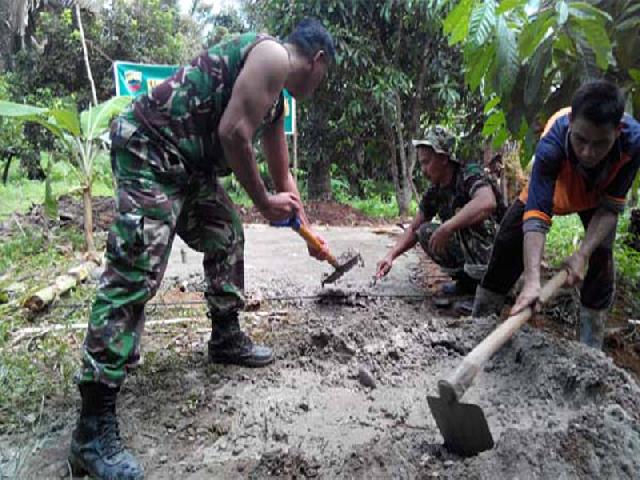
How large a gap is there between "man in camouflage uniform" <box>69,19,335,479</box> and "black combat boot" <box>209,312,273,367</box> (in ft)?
1.92

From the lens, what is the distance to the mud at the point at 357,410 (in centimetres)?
A: 173

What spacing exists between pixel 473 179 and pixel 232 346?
197cm

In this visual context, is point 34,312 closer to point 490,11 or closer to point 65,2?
point 490,11

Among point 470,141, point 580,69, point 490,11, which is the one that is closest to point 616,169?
point 580,69

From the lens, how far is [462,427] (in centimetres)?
178

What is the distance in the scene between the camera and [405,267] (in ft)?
16.0

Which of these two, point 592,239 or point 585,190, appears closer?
point 592,239

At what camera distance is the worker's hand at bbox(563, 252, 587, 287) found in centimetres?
233

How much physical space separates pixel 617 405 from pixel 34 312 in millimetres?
3139

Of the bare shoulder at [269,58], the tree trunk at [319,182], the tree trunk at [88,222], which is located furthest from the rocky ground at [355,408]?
the tree trunk at [319,182]

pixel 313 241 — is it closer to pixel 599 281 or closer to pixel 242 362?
pixel 242 362

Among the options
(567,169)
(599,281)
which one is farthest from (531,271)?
(599,281)

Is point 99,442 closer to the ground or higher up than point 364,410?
higher up

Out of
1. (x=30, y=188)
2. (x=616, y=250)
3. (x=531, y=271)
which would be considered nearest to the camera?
(x=531, y=271)
